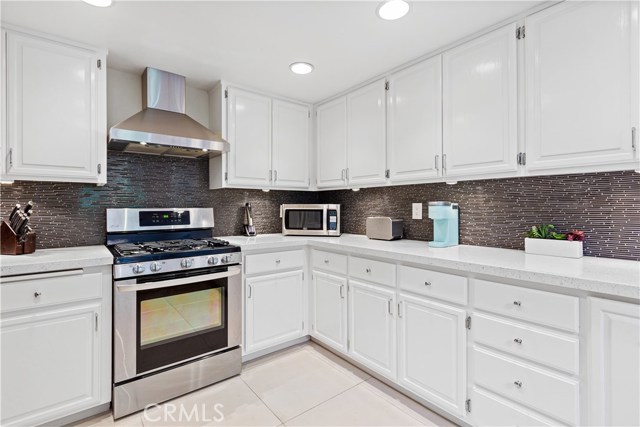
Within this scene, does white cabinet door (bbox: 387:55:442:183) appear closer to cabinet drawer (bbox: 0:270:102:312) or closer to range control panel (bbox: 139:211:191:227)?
range control panel (bbox: 139:211:191:227)

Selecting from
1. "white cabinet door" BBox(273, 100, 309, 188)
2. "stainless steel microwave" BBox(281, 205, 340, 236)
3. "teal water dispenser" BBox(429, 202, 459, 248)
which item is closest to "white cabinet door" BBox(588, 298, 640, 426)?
"teal water dispenser" BBox(429, 202, 459, 248)

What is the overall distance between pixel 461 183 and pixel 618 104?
3.21 ft

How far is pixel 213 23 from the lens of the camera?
70.5 inches

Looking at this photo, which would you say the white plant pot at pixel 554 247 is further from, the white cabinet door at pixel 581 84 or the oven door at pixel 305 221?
the oven door at pixel 305 221

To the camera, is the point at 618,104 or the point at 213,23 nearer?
the point at 618,104

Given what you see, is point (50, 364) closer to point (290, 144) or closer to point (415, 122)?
point (290, 144)

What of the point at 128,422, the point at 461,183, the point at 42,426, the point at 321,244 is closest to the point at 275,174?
the point at 321,244

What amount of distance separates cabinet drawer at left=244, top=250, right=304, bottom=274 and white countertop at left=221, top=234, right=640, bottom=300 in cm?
11

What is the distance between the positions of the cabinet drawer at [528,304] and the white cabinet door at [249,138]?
1.95 metres

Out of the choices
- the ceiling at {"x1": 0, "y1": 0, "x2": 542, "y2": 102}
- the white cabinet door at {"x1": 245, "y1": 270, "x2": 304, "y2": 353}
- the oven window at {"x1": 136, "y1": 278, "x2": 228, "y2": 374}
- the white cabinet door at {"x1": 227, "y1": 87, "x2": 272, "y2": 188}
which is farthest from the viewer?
the white cabinet door at {"x1": 227, "y1": 87, "x2": 272, "y2": 188}

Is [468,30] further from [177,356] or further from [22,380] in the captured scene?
[22,380]

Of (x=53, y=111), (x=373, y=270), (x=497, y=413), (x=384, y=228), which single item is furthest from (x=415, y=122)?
(x=53, y=111)

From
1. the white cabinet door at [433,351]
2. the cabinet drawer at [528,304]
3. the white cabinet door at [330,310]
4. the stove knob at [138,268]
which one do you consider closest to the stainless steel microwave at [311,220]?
the white cabinet door at [330,310]

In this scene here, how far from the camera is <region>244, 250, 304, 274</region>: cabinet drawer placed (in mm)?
2385
